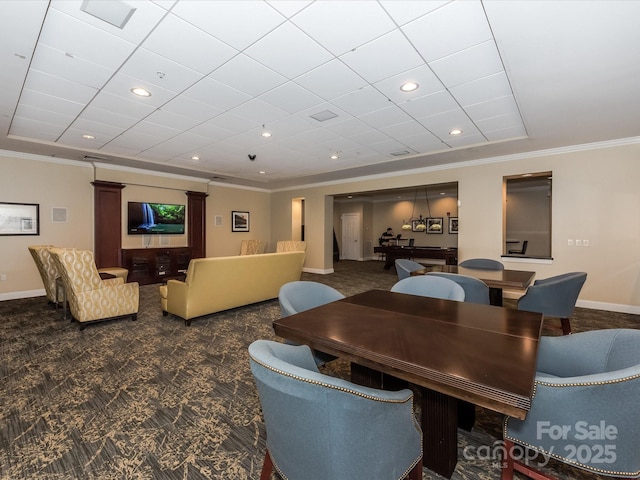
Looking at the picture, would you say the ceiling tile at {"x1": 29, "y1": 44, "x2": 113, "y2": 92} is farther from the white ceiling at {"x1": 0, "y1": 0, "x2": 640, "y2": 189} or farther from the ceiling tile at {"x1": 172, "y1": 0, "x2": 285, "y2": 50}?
the ceiling tile at {"x1": 172, "y1": 0, "x2": 285, "y2": 50}

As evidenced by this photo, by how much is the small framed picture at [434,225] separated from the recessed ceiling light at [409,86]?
9.15 meters

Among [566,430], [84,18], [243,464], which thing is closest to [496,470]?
[566,430]

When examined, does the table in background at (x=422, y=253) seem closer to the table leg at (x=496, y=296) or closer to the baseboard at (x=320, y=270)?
the baseboard at (x=320, y=270)

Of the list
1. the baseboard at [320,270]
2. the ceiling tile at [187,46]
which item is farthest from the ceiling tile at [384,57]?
the baseboard at [320,270]

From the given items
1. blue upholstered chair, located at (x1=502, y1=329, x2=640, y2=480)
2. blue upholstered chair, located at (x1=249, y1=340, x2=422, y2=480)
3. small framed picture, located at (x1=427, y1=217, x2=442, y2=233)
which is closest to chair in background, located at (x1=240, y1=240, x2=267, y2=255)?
small framed picture, located at (x1=427, y1=217, x2=442, y2=233)

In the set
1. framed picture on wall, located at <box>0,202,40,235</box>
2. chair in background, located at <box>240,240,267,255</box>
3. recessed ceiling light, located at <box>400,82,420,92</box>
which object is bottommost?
chair in background, located at <box>240,240,267,255</box>

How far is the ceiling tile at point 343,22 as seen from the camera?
2021 millimetres

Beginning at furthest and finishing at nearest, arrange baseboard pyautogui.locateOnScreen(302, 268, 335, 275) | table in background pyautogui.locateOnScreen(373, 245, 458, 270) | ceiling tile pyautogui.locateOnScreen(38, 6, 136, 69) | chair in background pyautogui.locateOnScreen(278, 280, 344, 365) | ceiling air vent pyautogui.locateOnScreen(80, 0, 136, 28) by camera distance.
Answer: baseboard pyautogui.locateOnScreen(302, 268, 335, 275) → table in background pyautogui.locateOnScreen(373, 245, 458, 270) → ceiling tile pyautogui.locateOnScreen(38, 6, 136, 69) → chair in background pyautogui.locateOnScreen(278, 280, 344, 365) → ceiling air vent pyautogui.locateOnScreen(80, 0, 136, 28)

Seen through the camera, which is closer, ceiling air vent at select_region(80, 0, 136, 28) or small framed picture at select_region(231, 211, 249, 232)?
ceiling air vent at select_region(80, 0, 136, 28)

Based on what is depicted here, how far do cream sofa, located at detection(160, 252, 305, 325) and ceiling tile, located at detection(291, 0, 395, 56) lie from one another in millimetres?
2933

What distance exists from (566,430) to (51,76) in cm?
469

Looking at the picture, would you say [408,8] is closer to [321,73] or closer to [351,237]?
[321,73]

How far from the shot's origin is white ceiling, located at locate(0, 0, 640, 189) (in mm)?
2094

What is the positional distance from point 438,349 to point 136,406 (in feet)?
7.49
